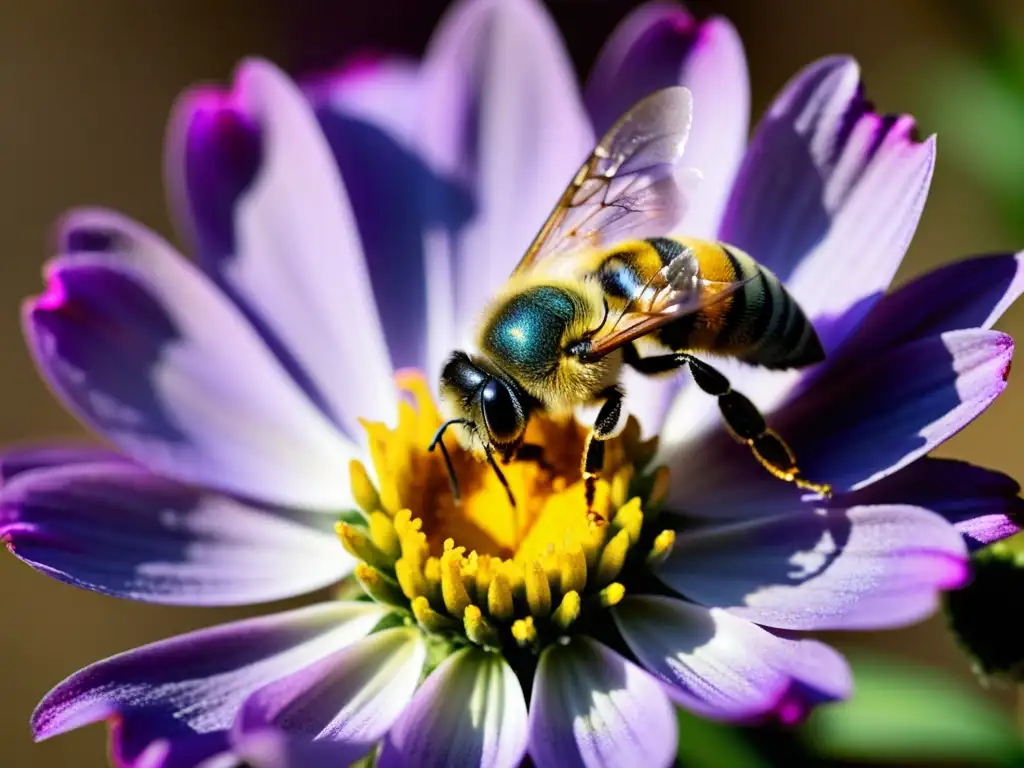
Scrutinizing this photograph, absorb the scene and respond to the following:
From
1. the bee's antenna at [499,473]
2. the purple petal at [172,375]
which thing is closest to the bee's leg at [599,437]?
the bee's antenna at [499,473]

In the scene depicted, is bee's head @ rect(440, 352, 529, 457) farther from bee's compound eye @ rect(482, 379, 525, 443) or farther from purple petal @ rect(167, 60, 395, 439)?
purple petal @ rect(167, 60, 395, 439)

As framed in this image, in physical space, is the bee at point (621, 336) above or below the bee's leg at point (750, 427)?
above

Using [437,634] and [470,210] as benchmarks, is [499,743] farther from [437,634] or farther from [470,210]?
[470,210]

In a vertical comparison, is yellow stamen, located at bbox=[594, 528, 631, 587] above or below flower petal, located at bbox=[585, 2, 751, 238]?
below

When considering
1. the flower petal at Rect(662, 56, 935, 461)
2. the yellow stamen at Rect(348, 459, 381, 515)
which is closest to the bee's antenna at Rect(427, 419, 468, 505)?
the yellow stamen at Rect(348, 459, 381, 515)

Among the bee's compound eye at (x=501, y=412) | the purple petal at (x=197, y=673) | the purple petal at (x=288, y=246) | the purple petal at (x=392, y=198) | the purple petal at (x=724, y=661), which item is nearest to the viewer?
the purple petal at (x=724, y=661)

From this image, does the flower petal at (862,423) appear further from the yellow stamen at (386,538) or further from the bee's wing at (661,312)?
the yellow stamen at (386,538)

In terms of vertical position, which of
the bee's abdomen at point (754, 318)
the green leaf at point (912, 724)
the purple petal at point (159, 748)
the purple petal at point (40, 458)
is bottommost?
the green leaf at point (912, 724)
